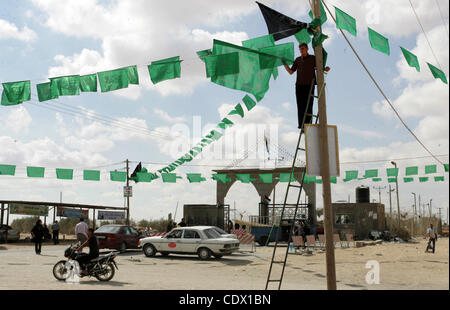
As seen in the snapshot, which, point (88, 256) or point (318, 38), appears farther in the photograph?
point (88, 256)

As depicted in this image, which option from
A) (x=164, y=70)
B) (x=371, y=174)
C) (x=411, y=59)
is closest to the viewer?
(x=411, y=59)

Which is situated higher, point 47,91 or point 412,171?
point 47,91

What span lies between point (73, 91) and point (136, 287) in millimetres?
5209

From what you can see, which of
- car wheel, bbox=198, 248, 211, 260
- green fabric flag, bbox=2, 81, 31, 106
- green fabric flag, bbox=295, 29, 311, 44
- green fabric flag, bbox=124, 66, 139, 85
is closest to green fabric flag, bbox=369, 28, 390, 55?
green fabric flag, bbox=295, 29, 311, 44

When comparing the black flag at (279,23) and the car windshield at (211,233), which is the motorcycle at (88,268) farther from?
the black flag at (279,23)

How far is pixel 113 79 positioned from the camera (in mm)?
10086

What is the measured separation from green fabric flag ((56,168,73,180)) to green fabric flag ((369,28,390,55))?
1862 cm

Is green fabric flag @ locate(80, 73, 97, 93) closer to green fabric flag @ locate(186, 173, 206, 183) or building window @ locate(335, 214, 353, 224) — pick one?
green fabric flag @ locate(186, 173, 206, 183)

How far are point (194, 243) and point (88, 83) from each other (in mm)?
10559

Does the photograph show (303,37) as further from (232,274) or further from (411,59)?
(232,274)

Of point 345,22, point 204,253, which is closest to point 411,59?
point 345,22
